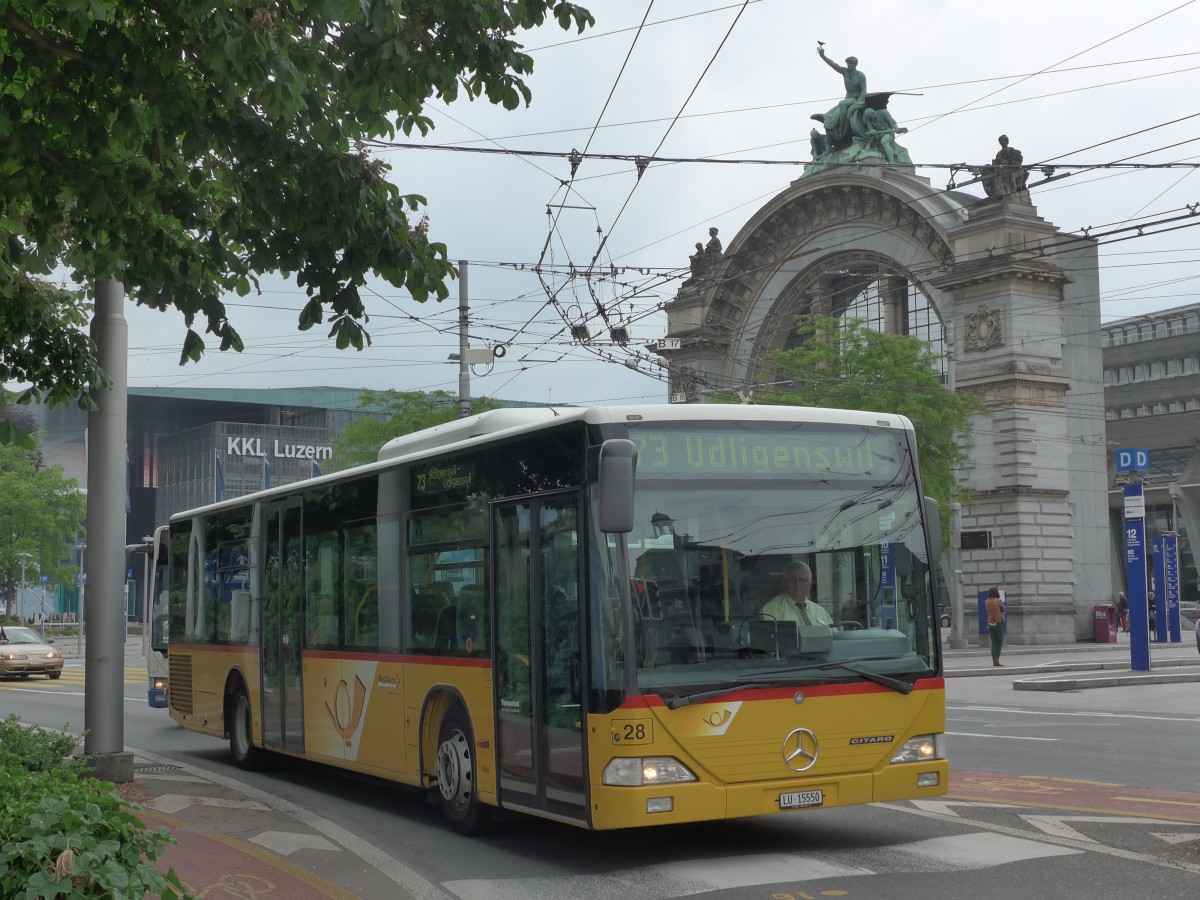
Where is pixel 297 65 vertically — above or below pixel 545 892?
above

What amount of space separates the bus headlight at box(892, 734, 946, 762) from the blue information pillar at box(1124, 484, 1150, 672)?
65.6ft

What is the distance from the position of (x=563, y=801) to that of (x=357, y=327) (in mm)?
3042

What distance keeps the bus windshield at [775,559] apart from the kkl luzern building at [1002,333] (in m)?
33.2

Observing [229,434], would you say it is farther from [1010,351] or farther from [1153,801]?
[1153,801]

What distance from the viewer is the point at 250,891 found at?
26.0 feet

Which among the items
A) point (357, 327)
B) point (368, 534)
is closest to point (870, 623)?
point (357, 327)

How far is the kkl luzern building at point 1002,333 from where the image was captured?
44.6 m

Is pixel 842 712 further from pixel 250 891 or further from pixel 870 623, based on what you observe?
pixel 250 891

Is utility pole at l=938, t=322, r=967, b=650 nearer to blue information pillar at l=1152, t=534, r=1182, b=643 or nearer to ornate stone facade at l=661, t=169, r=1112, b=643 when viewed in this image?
ornate stone facade at l=661, t=169, r=1112, b=643

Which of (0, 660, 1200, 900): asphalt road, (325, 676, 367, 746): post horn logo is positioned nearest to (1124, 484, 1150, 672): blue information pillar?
(0, 660, 1200, 900): asphalt road

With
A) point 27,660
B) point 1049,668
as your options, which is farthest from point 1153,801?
point 27,660

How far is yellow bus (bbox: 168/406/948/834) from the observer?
8.75 m

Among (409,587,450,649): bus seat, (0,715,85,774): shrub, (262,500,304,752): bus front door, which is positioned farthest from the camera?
(262,500,304,752): bus front door

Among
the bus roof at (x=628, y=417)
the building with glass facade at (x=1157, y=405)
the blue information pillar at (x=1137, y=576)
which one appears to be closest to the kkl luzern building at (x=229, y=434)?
the building with glass facade at (x=1157, y=405)
